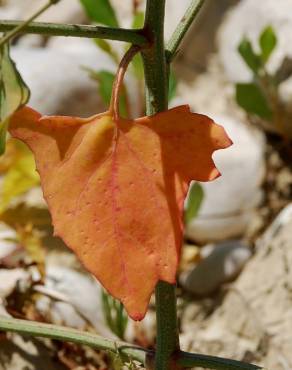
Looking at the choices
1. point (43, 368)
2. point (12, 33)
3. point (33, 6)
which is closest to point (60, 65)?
point (33, 6)

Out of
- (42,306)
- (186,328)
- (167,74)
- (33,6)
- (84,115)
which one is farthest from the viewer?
(33,6)

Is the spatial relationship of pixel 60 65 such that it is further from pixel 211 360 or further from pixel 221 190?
pixel 211 360

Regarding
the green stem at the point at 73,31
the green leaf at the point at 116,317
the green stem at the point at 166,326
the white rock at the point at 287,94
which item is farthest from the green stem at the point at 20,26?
the white rock at the point at 287,94

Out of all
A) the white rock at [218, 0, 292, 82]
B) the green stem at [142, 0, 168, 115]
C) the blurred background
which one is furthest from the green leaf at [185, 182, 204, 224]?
the green stem at [142, 0, 168, 115]

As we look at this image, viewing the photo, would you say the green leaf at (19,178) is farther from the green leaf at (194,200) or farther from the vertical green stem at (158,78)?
the vertical green stem at (158,78)

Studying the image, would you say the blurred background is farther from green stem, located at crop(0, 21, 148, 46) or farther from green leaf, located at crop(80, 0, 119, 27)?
green stem, located at crop(0, 21, 148, 46)
